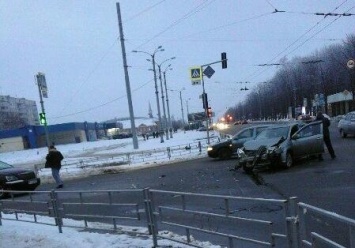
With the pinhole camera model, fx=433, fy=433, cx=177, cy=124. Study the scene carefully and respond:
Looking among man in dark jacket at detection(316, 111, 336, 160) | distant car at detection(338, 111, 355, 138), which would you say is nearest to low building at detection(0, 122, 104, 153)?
distant car at detection(338, 111, 355, 138)

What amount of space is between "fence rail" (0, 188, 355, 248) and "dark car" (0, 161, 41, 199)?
6.19m

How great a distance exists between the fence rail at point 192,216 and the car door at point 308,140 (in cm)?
905

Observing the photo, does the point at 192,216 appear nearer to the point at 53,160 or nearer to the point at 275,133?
the point at 275,133

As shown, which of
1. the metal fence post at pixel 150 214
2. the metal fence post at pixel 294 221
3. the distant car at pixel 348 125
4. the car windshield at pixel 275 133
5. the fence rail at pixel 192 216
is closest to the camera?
the fence rail at pixel 192 216

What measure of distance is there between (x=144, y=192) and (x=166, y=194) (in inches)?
25.4

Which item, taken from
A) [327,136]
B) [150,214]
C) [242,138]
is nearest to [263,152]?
[327,136]

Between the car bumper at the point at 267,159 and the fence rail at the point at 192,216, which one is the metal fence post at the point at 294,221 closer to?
the fence rail at the point at 192,216

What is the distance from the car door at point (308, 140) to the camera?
1600 cm

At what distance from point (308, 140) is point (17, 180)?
11381 mm

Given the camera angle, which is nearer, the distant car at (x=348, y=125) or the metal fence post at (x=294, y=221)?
the metal fence post at (x=294, y=221)

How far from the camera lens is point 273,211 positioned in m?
6.20

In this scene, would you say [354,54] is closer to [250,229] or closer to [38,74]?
Result: [38,74]

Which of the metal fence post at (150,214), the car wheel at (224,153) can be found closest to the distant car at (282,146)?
the car wheel at (224,153)

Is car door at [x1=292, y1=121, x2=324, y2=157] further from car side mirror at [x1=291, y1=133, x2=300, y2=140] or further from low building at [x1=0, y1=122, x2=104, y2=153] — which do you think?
low building at [x1=0, y1=122, x2=104, y2=153]
